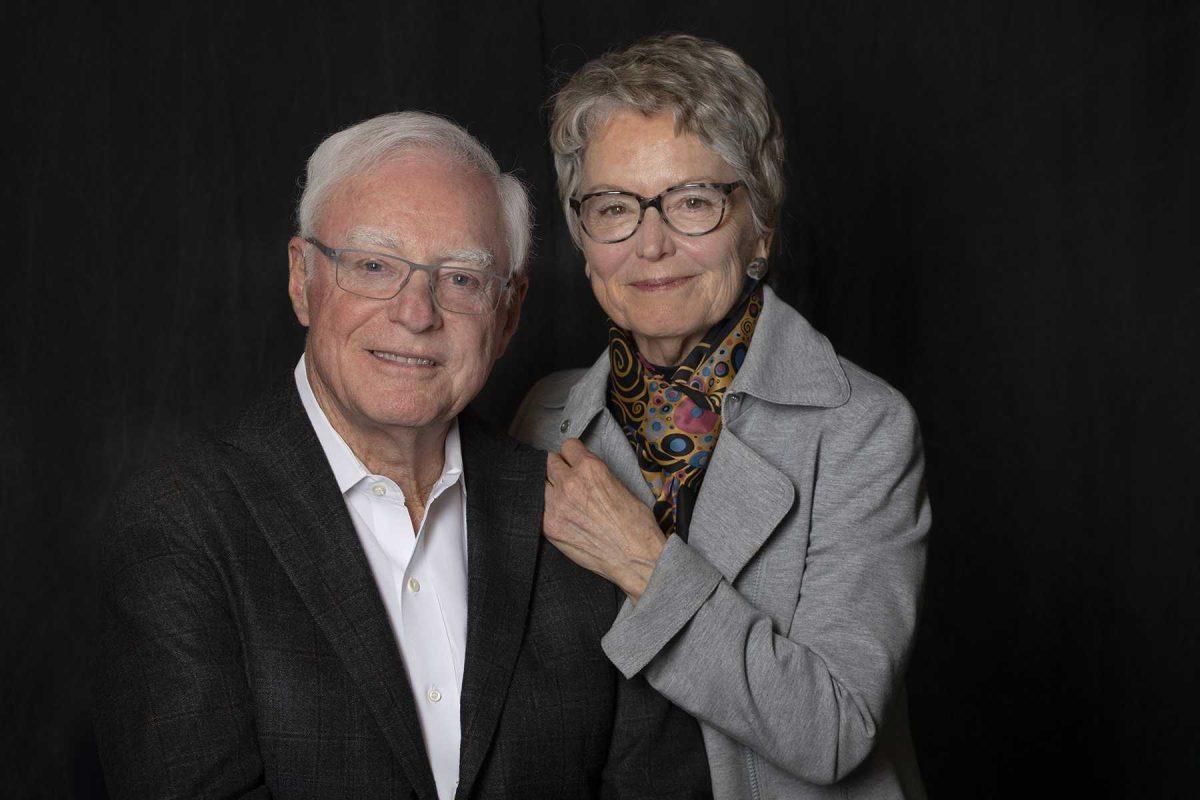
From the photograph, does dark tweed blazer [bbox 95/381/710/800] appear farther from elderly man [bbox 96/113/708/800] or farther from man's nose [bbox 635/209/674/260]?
man's nose [bbox 635/209/674/260]

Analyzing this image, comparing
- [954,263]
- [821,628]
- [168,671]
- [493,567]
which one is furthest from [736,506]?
[954,263]

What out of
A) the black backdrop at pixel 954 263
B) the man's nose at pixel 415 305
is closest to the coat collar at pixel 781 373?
the man's nose at pixel 415 305

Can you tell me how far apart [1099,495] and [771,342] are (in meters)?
1.41

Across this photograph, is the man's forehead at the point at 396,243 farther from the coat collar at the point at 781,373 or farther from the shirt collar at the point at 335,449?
the coat collar at the point at 781,373

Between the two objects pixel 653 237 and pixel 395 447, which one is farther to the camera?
pixel 653 237

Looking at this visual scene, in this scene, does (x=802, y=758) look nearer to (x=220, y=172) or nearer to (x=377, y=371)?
(x=377, y=371)

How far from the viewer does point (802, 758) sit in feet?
6.35

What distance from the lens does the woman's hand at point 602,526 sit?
6.47 feet

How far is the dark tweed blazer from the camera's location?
163cm

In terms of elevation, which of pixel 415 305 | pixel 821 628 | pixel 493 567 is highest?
pixel 415 305

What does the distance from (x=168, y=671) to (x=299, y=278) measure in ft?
2.20

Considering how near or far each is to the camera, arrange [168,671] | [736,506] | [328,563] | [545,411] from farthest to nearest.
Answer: [545,411] → [736,506] → [328,563] → [168,671]

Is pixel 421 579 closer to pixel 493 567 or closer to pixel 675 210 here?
pixel 493 567

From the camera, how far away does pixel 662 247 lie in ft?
7.34
